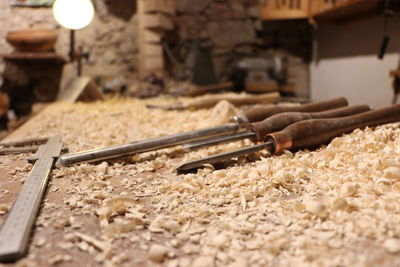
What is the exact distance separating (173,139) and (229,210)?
68 cm

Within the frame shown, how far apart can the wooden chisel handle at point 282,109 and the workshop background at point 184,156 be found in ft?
0.04

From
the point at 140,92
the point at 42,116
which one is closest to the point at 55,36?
the point at 140,92

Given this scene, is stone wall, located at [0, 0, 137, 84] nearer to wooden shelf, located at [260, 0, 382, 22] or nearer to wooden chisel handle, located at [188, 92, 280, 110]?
wooden shelf, located at [260, 0, 382, 22]

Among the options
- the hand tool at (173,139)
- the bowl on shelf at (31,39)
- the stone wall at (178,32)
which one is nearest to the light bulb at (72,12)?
the bowl on shelf at (31,39)

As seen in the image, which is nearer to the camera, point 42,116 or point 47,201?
point 47,201

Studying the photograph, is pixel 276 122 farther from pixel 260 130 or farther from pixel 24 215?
pixel 24 215

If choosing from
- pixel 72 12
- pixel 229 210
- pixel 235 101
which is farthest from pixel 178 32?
pixel 229 210

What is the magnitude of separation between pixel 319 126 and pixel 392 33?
289 cm

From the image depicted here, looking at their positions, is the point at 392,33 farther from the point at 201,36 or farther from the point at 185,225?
the point at 185,225

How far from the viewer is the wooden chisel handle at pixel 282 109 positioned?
187cm

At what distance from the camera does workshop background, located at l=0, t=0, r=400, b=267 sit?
786mm

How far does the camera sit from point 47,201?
106 cm

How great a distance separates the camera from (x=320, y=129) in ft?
4.94

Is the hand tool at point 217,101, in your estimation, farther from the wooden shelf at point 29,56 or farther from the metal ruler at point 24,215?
the wooden shelf at point 29,56
